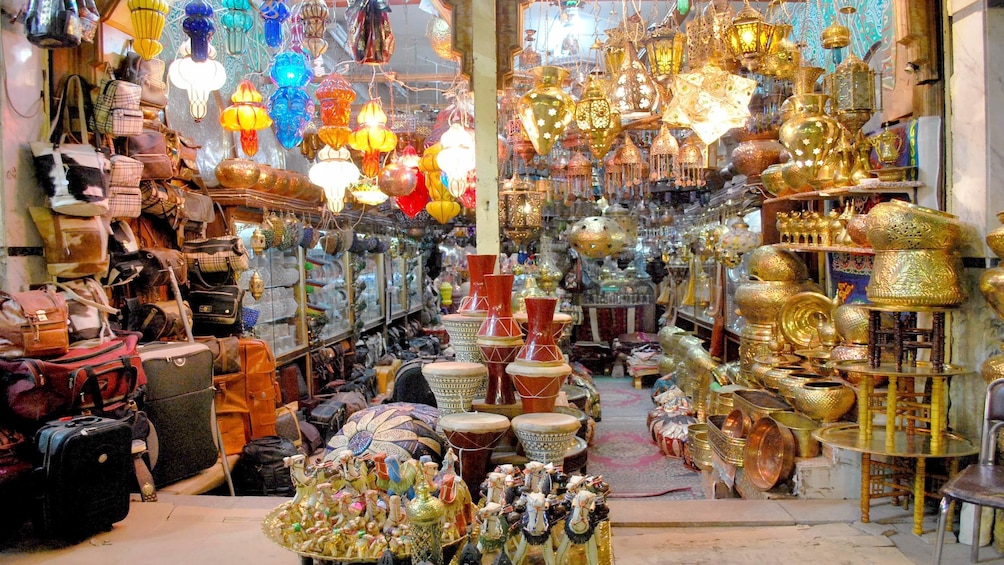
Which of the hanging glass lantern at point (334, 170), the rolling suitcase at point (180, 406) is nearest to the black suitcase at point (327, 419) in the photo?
the rolling suitcase at point (180, 406)

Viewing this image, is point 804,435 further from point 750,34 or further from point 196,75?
point 196,75

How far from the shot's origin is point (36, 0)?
9.39 ft

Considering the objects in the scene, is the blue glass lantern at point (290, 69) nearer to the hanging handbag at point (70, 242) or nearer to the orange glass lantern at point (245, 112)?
the orange glass lantern at point (245, 112)

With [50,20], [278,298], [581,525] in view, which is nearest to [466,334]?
[581,525]

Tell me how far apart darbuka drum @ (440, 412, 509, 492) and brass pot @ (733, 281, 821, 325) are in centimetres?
254

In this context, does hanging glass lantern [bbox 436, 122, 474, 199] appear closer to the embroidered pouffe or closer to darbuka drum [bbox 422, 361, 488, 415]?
the embroidered pouffe

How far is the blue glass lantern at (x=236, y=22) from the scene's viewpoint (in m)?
3.52

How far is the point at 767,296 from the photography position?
14.3 ft

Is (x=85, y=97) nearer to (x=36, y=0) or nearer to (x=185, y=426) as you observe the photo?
(x=36, y=0)

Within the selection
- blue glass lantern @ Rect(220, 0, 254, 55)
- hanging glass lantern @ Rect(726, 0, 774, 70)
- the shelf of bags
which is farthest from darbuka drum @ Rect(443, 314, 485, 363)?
the shelf of bags

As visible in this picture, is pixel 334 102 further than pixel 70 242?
Yes

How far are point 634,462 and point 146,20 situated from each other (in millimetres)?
4576

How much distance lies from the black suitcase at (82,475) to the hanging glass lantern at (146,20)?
1732 mm

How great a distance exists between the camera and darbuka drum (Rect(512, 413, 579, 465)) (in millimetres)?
2285
